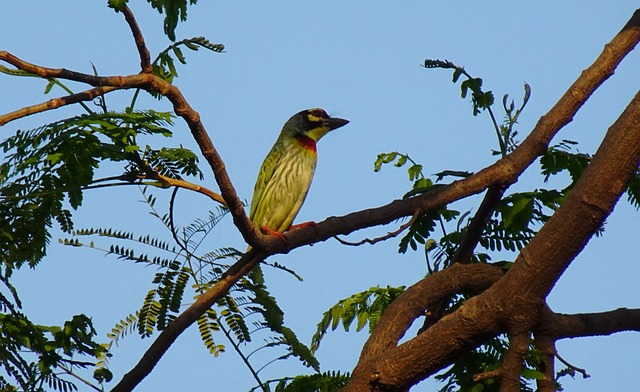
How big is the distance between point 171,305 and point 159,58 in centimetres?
133

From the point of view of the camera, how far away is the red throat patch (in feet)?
24.4

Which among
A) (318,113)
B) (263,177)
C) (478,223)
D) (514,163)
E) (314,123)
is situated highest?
(318,113)

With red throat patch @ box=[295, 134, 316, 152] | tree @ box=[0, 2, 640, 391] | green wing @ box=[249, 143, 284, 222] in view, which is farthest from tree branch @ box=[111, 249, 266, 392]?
red throat patch @ box=[295, 134, 316, 152]

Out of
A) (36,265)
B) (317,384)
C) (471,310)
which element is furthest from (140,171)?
(471,310)

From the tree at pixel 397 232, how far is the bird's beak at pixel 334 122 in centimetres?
239

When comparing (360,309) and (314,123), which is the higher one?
(314,123)

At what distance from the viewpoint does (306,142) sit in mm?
7477

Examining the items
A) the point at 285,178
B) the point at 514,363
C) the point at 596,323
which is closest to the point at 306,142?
the point at 285,178

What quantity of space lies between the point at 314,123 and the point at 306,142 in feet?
1.21

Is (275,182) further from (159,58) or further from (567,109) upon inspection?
(567,109)

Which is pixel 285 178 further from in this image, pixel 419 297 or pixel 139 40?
pixel 139 40

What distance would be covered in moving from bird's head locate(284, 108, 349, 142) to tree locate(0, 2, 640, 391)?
2.35 meters

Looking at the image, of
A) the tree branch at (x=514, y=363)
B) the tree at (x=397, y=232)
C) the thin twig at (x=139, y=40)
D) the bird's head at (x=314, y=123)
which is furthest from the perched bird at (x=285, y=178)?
the thin twig at (x=139, y=40)

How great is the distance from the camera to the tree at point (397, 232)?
380 centimetres
